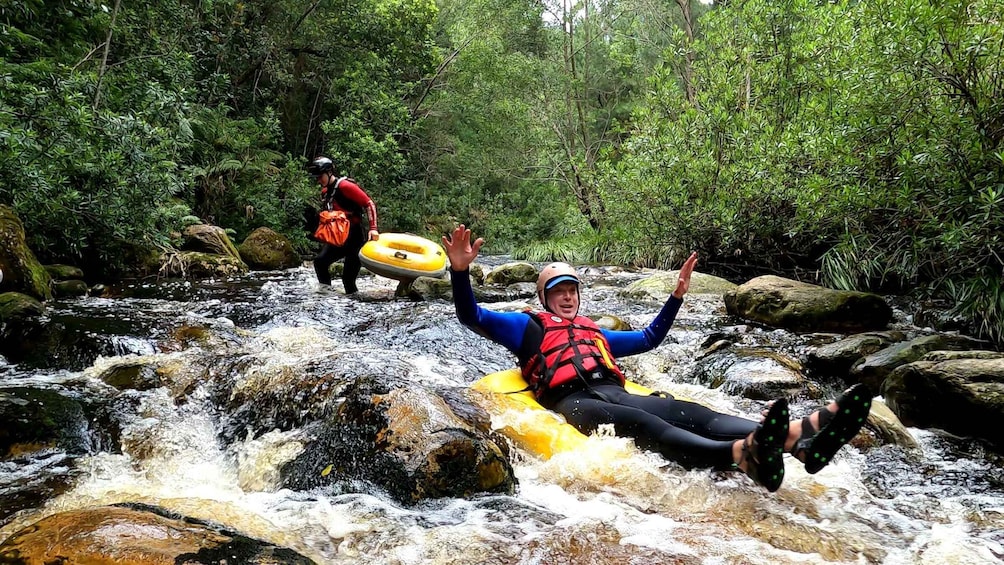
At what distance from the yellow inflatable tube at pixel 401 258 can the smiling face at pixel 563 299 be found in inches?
151

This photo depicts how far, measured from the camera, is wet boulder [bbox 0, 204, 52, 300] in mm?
6082

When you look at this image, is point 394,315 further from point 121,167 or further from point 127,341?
point 121,167

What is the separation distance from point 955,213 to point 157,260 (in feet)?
33.1

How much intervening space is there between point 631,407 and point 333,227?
532cm

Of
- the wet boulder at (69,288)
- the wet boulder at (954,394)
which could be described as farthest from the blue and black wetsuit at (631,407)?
the wet boulder at (69,288)

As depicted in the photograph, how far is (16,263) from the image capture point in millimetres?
6191

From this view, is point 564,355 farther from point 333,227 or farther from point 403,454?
point 333,227

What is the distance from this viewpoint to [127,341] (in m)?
4.91

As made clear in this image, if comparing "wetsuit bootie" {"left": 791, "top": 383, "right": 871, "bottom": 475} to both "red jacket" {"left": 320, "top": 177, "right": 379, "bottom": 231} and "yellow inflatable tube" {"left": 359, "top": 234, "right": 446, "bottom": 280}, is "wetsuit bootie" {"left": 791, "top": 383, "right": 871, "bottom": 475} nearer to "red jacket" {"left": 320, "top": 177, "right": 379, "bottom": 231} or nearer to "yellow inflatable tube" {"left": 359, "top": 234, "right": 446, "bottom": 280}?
"yellow inflatable tube" {"left": 359, "top": 234, "right": 446, "bottom": 280}

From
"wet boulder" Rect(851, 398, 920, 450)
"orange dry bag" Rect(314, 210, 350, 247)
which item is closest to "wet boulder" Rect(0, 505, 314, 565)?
"wet boulder" Rect(851, 398, 920, 450)

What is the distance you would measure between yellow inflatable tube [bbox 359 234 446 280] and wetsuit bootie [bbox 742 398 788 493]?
5.55m

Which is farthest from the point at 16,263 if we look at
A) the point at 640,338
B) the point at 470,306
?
the point at 640,338

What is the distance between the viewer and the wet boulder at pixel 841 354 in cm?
502

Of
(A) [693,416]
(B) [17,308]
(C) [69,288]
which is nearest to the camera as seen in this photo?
(A) [693,416]
